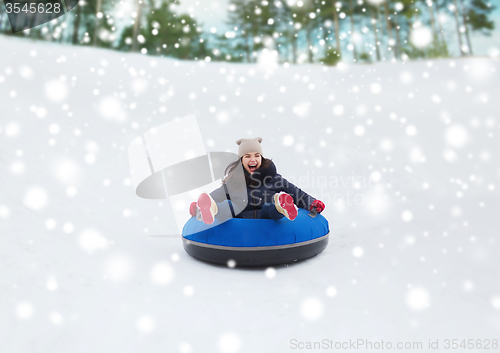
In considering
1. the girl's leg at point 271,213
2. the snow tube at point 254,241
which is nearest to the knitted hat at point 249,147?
the girl's leg at point 271,213

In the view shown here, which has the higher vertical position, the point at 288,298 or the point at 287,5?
the point at 287,5

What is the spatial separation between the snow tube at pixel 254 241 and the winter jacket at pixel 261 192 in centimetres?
36

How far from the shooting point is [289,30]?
11.2 m

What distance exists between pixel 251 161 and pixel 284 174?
2.55 meters

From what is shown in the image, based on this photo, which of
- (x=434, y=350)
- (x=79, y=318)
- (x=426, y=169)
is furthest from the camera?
(x=426, y=169)

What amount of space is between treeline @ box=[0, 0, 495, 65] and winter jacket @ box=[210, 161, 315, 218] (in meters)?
8.46

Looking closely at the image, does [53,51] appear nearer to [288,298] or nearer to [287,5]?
[287,5]

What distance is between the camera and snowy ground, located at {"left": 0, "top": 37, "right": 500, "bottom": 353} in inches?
68.7

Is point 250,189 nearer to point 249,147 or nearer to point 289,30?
point 249,147

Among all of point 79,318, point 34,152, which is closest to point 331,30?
point 34,152

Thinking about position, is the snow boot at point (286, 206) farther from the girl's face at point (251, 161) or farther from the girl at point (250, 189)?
the girl's face at point (251, 161)

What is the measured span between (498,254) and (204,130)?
18.8 feet

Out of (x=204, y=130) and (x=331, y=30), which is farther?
(x=331, y=30)

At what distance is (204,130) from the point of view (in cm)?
699
